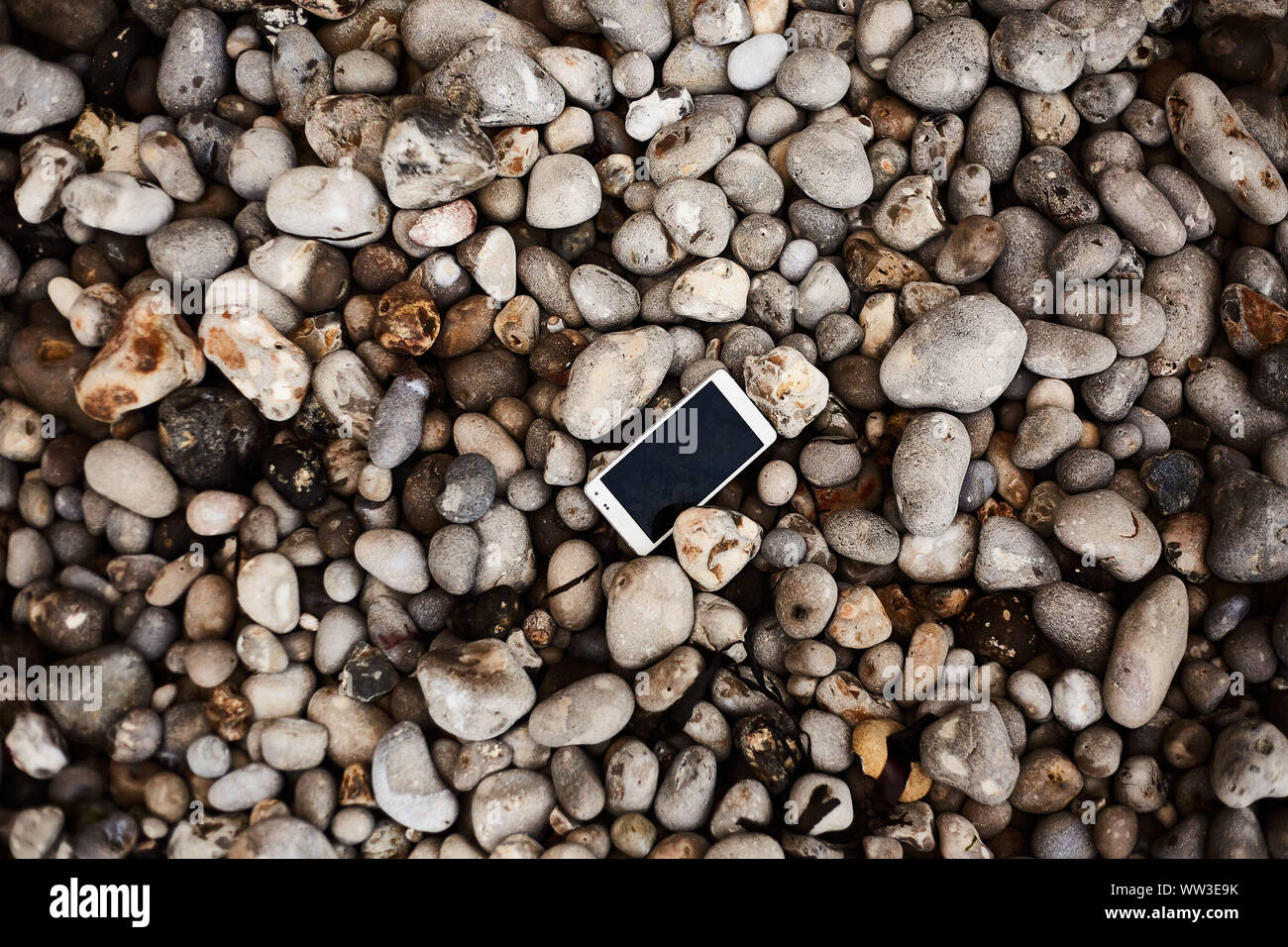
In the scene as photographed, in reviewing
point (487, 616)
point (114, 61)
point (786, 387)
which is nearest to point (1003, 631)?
point (786, 387)

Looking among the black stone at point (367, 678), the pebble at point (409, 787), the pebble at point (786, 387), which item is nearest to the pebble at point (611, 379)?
the pebble at point (786, 387)

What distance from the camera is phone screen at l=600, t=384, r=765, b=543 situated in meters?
1.83

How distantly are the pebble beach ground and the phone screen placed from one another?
0.08 m

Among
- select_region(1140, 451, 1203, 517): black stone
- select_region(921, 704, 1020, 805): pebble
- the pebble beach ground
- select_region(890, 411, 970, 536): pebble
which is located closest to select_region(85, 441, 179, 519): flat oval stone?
the pebble beach ground

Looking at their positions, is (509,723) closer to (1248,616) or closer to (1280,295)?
(1248,616)

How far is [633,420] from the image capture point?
1.89 m

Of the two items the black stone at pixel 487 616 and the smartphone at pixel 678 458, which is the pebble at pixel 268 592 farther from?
the smartphone at pixel 678 458

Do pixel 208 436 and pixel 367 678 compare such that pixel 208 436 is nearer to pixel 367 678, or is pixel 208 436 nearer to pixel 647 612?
pixel 367 678

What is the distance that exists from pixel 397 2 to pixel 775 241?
1167 millimetres

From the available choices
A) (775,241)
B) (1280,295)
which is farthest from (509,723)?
(1280,295)

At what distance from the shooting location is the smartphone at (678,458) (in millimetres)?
1830

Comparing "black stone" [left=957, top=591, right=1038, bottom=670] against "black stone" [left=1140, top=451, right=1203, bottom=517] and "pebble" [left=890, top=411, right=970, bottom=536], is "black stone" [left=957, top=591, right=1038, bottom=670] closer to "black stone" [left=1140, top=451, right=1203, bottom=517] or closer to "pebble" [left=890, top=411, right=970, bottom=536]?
"pebble" [left=890, top=411, right=970, bottom=536]

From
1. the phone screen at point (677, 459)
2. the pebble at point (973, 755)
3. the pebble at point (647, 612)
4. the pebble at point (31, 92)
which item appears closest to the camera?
the pebble at point (973, 755)
